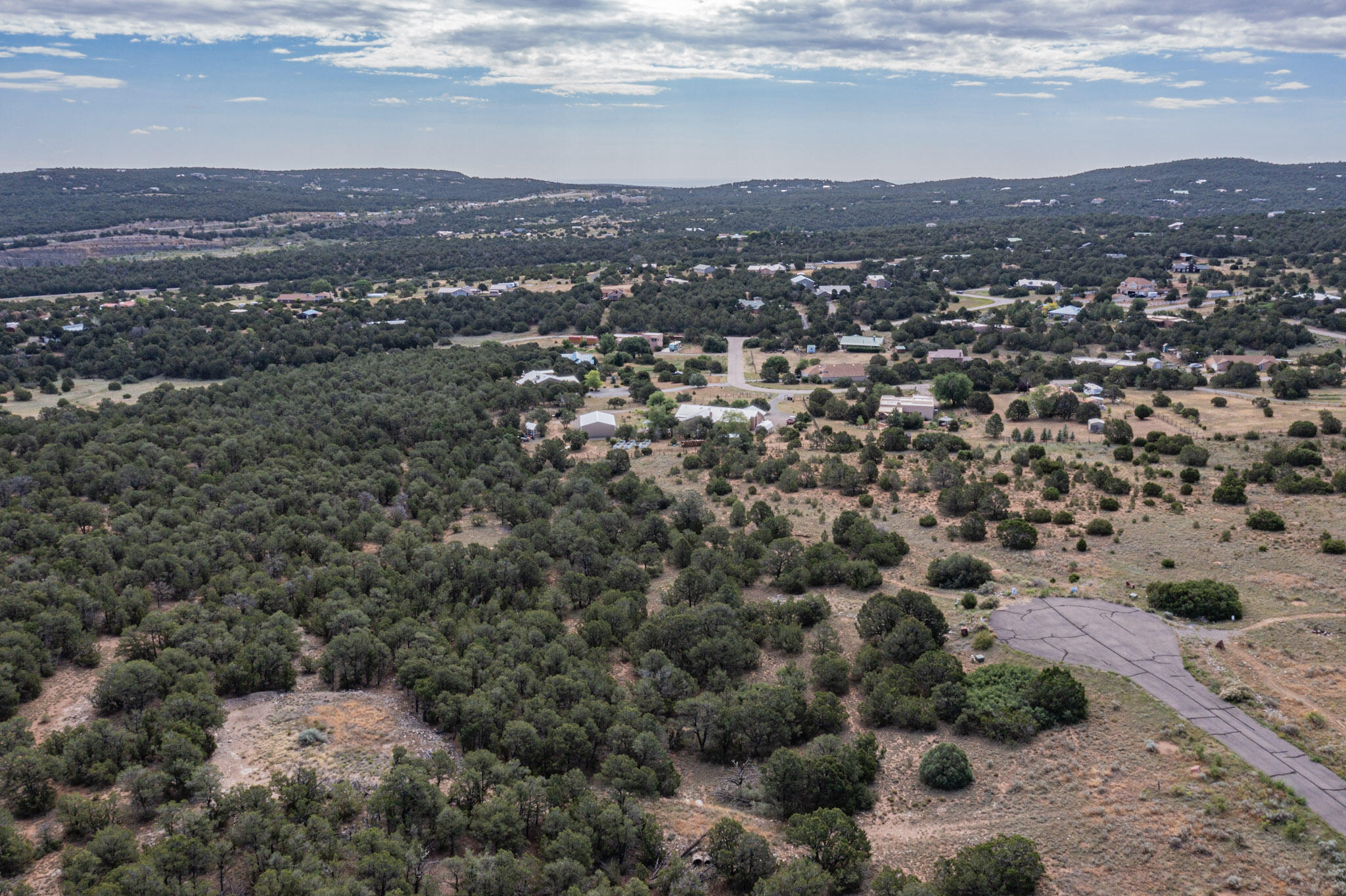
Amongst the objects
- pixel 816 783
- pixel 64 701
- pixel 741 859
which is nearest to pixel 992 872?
pixel 816 783

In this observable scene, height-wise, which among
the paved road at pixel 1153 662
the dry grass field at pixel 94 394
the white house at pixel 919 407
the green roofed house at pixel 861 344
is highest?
the green roofed house at pixel 861 344

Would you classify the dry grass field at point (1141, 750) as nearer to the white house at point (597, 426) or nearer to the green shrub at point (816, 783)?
the green shrub at point (816, 783)

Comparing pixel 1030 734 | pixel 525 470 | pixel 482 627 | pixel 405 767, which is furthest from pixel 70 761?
pixel 525 470

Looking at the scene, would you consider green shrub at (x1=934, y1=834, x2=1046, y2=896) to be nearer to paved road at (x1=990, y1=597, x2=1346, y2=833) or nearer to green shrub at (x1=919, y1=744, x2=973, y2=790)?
green shrub at (x1=919, y1=744, x2=973, y2=790)

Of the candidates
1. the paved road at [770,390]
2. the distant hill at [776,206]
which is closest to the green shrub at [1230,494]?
the paved road at [770,390]

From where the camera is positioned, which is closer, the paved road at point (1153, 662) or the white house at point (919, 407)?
the paved road at point (1153, 662)

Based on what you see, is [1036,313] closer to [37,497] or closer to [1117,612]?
[1117,612]

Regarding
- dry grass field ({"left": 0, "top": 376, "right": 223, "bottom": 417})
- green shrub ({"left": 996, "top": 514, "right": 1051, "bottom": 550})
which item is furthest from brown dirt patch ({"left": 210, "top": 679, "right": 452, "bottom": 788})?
dry grass field ({"left": 0, "top": 376, "right": 223, "bottom": 417})
